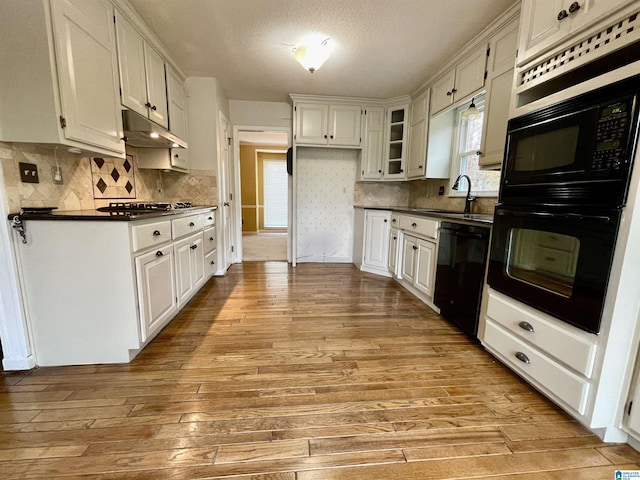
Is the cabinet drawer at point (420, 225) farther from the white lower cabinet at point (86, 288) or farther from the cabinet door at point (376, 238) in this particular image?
the white lower cabinet at point (86, 288)

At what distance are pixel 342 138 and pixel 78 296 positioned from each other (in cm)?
339

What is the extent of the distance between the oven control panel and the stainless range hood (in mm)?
2690

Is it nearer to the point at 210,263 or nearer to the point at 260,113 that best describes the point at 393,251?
the point at 210,263

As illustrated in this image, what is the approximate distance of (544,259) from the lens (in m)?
1.41

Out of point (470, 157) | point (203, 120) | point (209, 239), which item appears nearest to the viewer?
point (470, 157)

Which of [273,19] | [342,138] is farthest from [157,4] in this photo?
[342,138]

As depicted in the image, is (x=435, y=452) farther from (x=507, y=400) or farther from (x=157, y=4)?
(x=157, y=4)

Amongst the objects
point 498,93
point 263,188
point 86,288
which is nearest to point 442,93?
point 498,93

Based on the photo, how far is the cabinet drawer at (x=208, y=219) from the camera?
293cm

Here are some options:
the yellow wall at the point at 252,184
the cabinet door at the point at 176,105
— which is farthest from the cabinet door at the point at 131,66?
the yellow wall at the point at 252,184

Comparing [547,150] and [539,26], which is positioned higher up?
[539,26]

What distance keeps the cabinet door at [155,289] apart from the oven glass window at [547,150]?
2336mm

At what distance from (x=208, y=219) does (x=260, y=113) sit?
1946 mm

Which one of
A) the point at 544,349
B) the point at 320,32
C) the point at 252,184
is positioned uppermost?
the point at 320,32
